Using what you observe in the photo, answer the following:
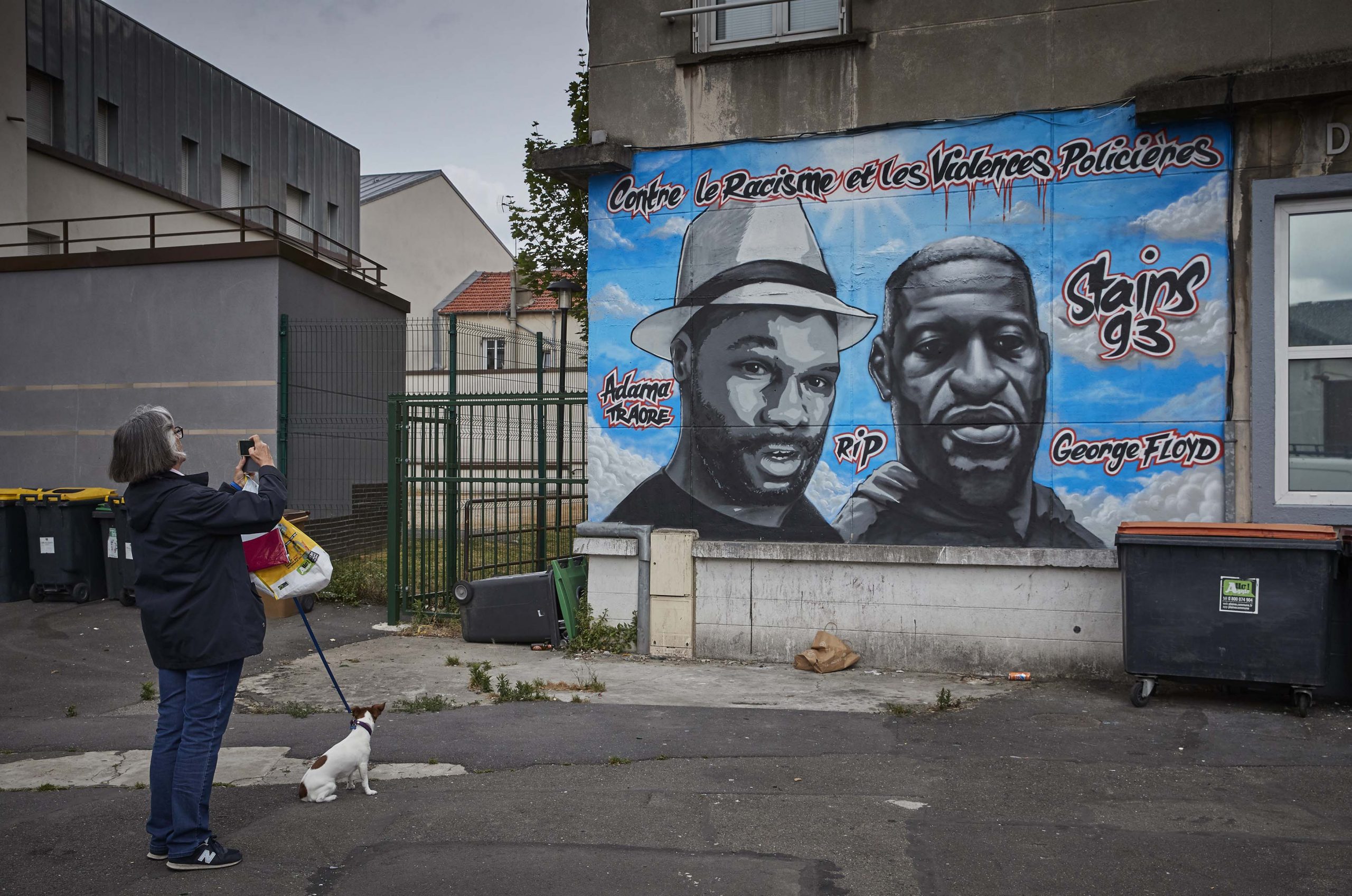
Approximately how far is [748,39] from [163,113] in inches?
713

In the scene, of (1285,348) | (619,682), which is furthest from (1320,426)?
(619,682)

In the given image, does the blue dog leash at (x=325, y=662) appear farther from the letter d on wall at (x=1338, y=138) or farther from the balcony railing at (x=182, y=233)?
the balcony railing at (x=182, y=233)

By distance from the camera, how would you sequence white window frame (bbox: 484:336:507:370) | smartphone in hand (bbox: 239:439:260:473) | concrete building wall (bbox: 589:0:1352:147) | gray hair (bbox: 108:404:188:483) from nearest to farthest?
gray hair (bbox: 108:404:188:483) → smartphone in hand (bbox: 239:439:260:473) → concrete building wall (bbox: 589:0:1352:147) → white window frame (bbox: 484:336:507:370)

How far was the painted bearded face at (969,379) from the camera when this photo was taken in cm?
769

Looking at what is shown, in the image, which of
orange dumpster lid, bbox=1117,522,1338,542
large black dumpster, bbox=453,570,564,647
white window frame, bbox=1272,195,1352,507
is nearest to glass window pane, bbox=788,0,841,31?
white window frame, bbox=1272,195,1352,507

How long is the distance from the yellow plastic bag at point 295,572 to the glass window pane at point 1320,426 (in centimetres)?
626

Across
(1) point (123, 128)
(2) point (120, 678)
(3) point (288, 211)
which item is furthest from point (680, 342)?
(3) point (288, 211)

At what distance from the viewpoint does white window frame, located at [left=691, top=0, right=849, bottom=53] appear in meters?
8.41

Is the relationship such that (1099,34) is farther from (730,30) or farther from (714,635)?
(714,635)

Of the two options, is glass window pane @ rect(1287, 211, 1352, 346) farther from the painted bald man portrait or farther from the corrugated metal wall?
the corrugated metal wall

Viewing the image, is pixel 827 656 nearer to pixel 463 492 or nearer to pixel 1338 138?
pixel 463 492

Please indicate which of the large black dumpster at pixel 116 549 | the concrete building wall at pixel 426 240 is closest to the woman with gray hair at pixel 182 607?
the large black dumpster at pixel 116 549

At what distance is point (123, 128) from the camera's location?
830 inches

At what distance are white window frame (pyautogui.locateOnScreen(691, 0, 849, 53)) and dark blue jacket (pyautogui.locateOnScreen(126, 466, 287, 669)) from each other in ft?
19.1
